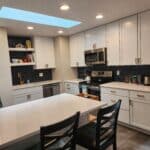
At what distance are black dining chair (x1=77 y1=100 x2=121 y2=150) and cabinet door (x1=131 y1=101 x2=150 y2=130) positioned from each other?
1.15 m

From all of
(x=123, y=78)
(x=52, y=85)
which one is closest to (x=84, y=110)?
(x=123, y=78)

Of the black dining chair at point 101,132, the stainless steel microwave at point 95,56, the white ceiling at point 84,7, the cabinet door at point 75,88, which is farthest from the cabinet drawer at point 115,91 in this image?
the white ceiling at point 84,7

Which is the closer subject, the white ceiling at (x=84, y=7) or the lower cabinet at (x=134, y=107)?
the white ceiling at (x=84, y=7)

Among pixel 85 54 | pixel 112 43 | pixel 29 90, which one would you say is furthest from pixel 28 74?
pixel 112 43

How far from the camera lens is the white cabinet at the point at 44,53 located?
4.41 metres

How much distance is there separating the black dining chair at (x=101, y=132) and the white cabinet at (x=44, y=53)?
3.05m

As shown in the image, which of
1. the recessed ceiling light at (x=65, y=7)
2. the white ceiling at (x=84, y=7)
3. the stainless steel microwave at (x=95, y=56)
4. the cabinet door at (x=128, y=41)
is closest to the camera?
the white ceiling at (x=84, y=7)

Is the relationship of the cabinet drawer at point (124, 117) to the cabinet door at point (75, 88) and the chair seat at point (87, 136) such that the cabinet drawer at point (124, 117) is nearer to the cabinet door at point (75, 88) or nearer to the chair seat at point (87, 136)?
the chair seat at point (87, 136)

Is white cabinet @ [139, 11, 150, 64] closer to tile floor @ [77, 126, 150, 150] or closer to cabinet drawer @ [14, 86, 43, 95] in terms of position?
tile floor @ [77, 126, 150, 150]

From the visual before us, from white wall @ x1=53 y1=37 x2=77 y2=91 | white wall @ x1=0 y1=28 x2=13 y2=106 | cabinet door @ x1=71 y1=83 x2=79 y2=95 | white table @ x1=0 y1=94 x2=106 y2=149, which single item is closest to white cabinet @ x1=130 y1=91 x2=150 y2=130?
white table @ x1=0 y1=94 x2=106 y2=149

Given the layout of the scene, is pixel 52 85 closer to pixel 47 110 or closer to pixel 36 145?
pixel 47 110

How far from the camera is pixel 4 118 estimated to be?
1619mm

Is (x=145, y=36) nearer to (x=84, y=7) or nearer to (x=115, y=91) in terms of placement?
(x=115, y=91)

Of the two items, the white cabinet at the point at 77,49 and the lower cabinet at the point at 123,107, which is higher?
the white cabinet at the point at 77,49
